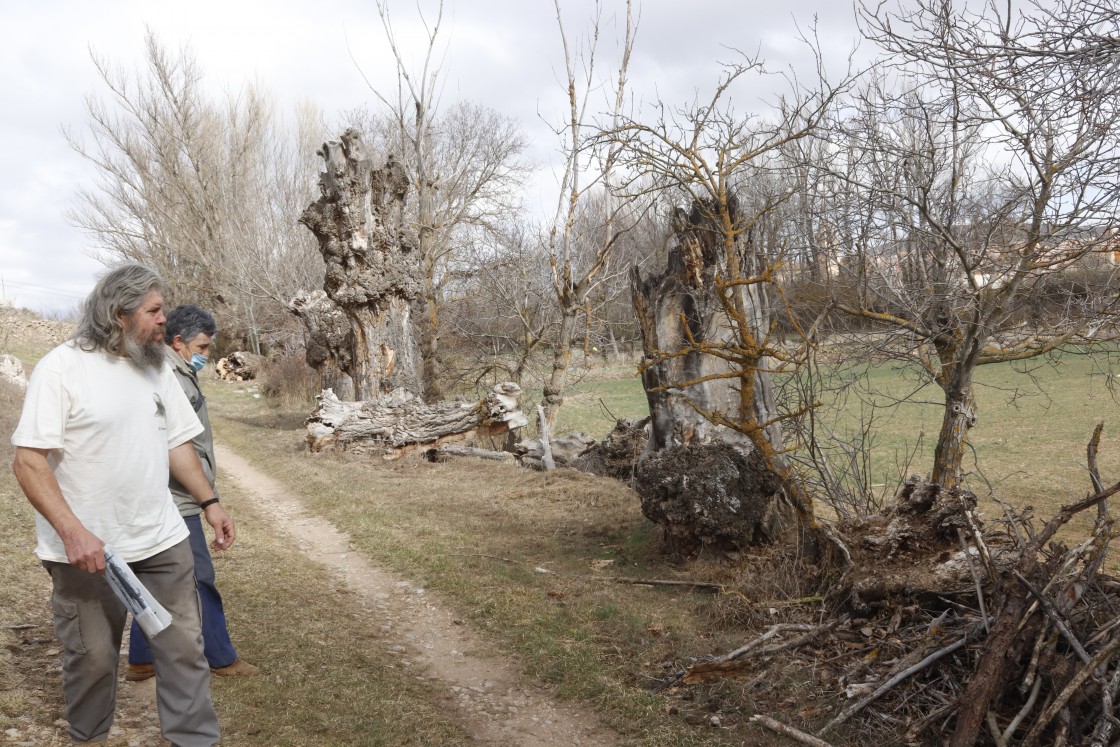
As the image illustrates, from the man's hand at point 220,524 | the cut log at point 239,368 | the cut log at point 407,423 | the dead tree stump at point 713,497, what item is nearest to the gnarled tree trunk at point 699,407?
the dead tree stump at point 713,497

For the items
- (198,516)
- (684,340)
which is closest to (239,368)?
(684,340)

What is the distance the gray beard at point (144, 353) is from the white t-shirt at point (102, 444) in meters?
0.04

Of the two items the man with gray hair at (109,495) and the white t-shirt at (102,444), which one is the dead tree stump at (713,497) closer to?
the man with gray hair at (109,495)

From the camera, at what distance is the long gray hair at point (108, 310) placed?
3.08 metres

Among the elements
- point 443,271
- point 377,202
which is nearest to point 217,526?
point 377,202

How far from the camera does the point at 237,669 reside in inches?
180

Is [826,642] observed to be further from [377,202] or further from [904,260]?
[377,202]

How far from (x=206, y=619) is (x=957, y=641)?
151 inches

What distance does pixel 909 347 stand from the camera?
7.11 meters

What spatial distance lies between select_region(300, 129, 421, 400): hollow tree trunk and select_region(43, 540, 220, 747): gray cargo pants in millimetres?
11326

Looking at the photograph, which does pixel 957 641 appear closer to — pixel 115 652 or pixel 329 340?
pixel 115 652

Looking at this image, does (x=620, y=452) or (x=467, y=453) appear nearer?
(x=620, y=452)

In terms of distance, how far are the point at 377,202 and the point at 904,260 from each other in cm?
932

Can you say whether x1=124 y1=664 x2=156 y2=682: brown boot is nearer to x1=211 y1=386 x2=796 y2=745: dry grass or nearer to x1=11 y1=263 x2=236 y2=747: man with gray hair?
x1=11 y1=263 x2=236 y2=747: man with gray hair
